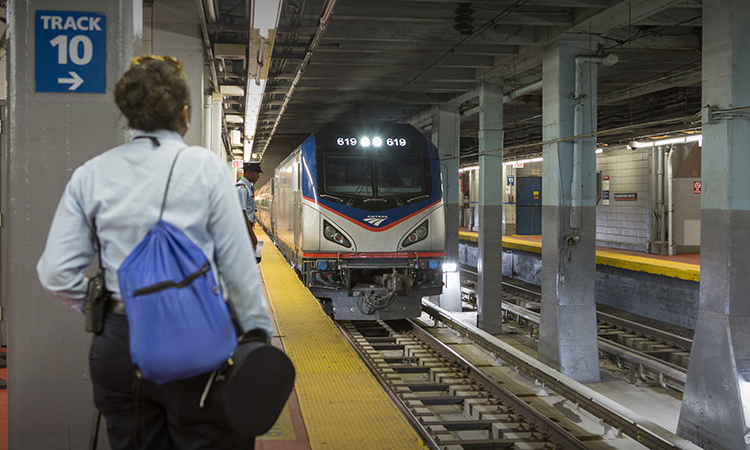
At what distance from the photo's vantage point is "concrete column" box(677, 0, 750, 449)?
609cm

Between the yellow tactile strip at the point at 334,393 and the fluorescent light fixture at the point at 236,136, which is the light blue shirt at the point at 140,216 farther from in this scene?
the fluorescent light fixture at the point at 236,136

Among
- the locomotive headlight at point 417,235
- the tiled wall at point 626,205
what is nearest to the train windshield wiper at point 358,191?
the locomotive headlight at point 417,235

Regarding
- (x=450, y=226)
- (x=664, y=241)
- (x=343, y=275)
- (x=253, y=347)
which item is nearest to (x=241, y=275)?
(x=253, y=347)

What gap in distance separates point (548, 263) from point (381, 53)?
438 centimetres

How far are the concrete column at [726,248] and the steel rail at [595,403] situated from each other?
2.72 feet

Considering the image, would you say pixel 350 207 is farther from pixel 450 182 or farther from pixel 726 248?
pixel 450 182

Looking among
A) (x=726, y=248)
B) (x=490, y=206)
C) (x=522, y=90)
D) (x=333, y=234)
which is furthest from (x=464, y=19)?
(x=490, y=206)

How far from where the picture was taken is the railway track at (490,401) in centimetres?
569

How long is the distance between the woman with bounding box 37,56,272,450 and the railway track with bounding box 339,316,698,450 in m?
3.24

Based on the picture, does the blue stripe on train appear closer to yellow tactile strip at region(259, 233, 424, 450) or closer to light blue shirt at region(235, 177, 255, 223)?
yellow tactile strip at region(259, 233, 424, 450)

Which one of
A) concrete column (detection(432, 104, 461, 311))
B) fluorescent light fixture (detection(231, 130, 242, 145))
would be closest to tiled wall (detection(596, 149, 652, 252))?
concrete column (detection(432, 104, 461, 311))

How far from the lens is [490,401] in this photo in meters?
6.90

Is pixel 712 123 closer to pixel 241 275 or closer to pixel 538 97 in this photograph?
pixel 241 275

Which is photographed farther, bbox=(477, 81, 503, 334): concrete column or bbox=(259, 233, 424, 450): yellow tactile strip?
bbox=(477, 81, 503, 334): concrete column
